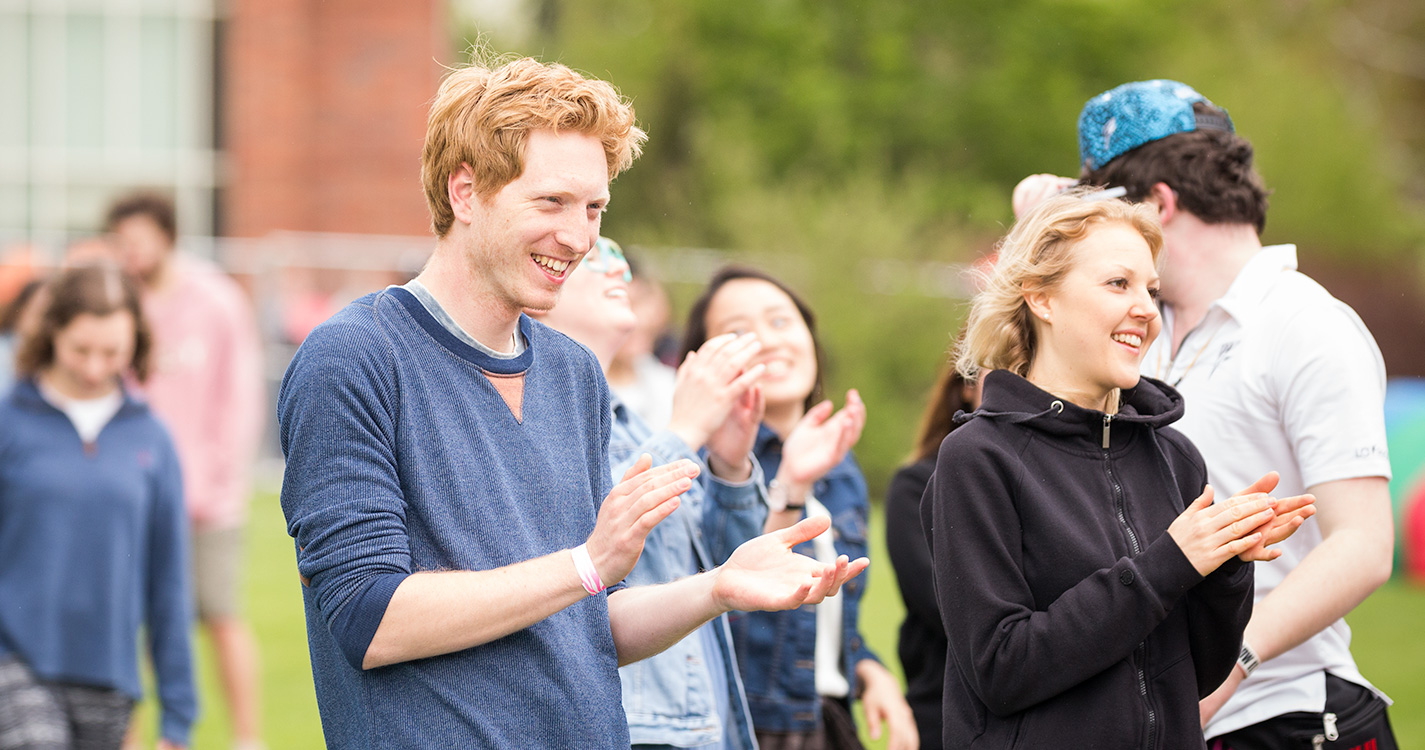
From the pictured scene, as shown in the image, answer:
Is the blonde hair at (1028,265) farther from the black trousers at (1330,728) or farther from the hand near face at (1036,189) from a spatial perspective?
the black trousers at (1330,728)

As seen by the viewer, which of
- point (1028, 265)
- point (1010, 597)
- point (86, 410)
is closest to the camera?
point (1010, 597)

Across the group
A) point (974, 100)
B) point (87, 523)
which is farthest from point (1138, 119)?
point (974, 100)

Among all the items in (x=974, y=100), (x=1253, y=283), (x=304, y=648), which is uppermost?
(x=974, y=100)

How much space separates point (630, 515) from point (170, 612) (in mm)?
3526

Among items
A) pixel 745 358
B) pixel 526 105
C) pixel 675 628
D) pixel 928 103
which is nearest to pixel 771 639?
pixel 745 358

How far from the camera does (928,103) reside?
32.3m

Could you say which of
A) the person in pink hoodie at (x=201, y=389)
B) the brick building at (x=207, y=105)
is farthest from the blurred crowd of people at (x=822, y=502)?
the brick building at (x=207, y=105)

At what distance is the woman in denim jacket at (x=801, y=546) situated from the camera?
3.87 meters

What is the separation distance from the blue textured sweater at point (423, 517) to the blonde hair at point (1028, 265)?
1.00 metres

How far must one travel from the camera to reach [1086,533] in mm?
2633

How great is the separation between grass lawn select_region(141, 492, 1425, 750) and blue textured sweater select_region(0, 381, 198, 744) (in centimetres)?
205

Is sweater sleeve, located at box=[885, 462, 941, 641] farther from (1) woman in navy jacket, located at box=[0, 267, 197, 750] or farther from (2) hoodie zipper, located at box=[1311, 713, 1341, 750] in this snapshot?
(1) woman in navy jacket, located at box=[0, 267, 197, 750]

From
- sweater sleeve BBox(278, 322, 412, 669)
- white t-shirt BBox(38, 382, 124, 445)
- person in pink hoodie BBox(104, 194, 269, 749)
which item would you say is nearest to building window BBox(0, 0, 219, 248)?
person in pink hoodie BBox(104, 194, 269, 749)

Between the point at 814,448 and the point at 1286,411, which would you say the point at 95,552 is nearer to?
the point at 814,448
